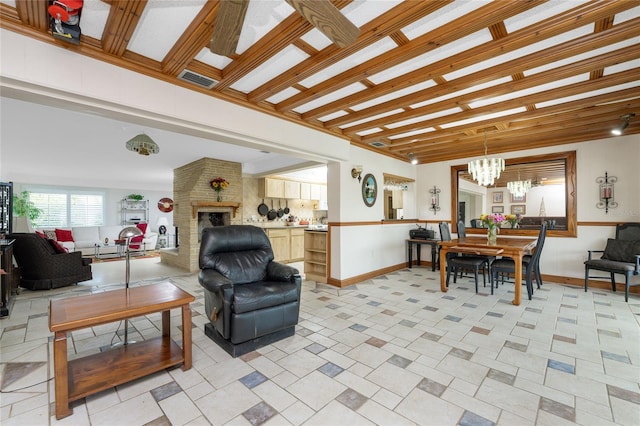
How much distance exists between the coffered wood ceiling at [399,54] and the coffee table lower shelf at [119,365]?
7.51ft

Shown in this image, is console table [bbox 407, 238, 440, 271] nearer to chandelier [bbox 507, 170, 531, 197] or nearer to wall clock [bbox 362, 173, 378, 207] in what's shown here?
wall clock [bbox 362, 173, 378, 207]

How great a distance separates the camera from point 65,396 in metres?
1.64

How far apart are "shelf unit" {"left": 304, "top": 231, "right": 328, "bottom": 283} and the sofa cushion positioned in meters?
4.39

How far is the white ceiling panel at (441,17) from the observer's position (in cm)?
177

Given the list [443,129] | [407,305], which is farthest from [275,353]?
[443,129]

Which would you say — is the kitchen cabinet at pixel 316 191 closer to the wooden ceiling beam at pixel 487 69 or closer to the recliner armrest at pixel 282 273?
the wooden ceiling beam at pixel 487 69

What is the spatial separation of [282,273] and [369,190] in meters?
2.86

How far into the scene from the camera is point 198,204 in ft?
19.5

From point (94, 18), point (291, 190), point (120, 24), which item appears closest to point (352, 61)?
point (120, 24)

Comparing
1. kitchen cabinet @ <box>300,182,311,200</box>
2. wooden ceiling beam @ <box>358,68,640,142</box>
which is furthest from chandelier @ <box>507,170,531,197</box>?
kitchen cabinet @ <box>300,182,311,200</box>

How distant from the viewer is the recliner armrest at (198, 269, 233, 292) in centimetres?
236

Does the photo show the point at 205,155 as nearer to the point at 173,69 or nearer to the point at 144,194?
the point at 173,69

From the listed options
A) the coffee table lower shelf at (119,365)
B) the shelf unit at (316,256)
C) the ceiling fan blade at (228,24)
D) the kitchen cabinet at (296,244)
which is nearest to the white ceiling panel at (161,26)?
the ceiling fan blade at (228,24)

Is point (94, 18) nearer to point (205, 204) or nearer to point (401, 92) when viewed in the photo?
point (401, 92)
